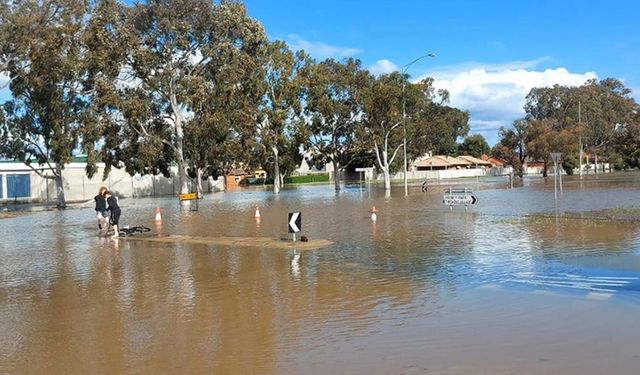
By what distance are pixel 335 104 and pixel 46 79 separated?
2483 cm

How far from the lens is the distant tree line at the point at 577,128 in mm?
89312

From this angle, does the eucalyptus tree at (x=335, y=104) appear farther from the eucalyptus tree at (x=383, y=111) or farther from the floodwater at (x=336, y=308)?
the floodwater at (x=336, y=308)

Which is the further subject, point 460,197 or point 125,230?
point 460,197

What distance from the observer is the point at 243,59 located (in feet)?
151

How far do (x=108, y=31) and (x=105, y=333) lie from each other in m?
40.0

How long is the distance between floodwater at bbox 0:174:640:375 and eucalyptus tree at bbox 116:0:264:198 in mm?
29444

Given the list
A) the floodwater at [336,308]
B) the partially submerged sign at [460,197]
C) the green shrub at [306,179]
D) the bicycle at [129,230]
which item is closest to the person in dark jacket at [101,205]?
the bicycle at [129,230]

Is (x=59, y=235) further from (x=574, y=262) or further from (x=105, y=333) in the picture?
(x=574, y=262)

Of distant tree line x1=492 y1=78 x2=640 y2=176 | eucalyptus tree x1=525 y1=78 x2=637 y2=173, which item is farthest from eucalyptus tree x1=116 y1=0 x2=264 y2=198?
eucalyptus tree x1=525 y1=78 x2=637 y2=173

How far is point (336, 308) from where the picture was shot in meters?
8.34

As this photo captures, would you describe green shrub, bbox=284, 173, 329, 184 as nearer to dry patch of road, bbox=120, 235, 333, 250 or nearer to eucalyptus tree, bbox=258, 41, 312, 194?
eucalyptus tree, bbox=258, 41, 312, 194

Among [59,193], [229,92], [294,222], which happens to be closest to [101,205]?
[294,222]

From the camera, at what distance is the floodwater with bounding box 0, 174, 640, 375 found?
19.9ft

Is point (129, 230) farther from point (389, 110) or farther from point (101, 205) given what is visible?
point (389, 110)
